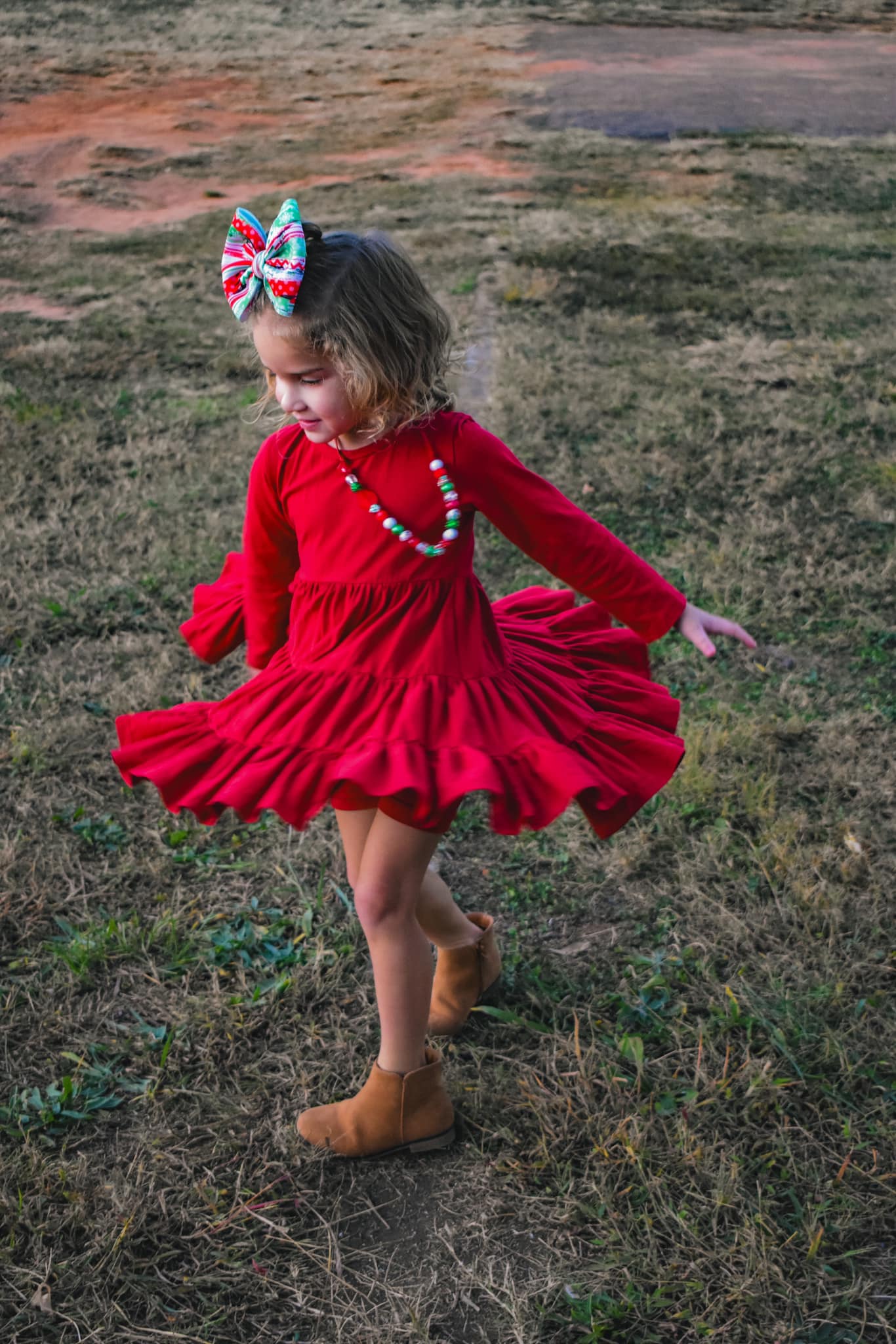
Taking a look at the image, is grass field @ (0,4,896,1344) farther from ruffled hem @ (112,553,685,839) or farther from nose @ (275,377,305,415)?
nose @ (275,377,305,415)

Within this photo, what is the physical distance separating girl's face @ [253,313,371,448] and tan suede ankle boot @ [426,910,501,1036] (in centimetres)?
101

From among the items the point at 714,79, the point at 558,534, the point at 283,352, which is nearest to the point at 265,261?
the point at 283,352

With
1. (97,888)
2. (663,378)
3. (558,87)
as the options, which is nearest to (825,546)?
(663,378)

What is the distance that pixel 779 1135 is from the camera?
5.71 ft

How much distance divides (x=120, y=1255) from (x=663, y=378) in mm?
4664

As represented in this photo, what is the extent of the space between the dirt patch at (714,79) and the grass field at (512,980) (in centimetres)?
507

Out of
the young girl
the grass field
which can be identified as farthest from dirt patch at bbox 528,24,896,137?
the young girl

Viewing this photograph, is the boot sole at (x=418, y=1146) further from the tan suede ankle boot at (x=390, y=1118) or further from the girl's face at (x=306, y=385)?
the girl's face at (x=306, y=385)

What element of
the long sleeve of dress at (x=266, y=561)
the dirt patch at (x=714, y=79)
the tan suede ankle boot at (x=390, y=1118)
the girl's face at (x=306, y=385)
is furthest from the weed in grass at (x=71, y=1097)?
the dirt patch at (x=714, y=79)

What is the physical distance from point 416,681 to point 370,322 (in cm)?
50

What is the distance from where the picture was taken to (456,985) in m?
1.99

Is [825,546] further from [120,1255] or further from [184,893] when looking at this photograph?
[120,1255]

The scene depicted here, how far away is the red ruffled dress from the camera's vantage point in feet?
4.68

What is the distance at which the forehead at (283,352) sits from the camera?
4.69 ft
